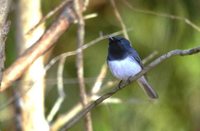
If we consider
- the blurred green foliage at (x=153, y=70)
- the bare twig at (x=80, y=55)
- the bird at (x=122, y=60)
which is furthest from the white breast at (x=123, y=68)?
the blurred green foliage at (x=153, y=70)

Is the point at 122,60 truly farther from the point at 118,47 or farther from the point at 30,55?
the point at 30,55

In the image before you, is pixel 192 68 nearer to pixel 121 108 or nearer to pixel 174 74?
pixel 174 74

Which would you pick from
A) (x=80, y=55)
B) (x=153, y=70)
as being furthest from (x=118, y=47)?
(x=153, y=70)

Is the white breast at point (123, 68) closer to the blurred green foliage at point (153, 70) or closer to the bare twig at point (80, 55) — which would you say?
the bare twig at point (80, 55)

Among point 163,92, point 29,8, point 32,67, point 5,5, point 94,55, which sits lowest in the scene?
point 163,92

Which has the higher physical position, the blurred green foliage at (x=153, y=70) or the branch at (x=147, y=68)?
the branch at (x=147, y=68)

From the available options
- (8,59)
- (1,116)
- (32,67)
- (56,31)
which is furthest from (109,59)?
(1,116)
